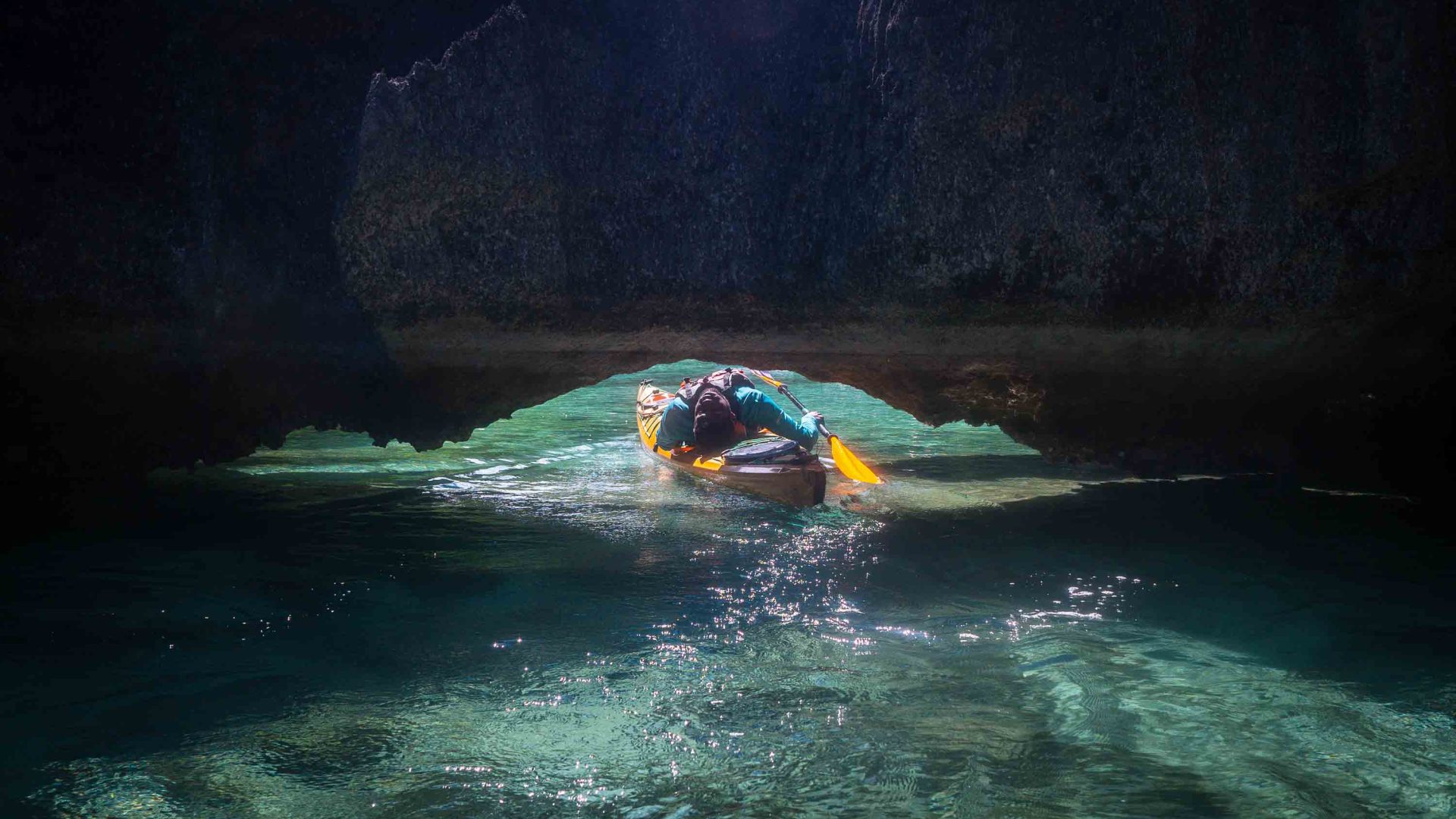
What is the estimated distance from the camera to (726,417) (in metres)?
8.89

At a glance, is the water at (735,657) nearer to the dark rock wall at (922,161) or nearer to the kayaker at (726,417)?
the kayaker at (726,417)

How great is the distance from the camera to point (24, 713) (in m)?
3.91

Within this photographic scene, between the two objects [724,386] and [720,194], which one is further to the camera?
[724,386]

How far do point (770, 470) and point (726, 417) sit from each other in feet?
3.97

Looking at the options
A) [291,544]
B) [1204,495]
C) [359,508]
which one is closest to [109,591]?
[291,544]

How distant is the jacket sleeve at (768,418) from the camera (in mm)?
8898

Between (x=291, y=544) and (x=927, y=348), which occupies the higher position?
(x=927, y=348)

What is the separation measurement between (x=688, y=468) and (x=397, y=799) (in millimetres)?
5647

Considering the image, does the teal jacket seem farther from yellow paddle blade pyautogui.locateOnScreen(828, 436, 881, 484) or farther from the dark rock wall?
the dark rock wall

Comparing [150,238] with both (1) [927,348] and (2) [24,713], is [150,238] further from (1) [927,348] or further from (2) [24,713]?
(1) [927,348]

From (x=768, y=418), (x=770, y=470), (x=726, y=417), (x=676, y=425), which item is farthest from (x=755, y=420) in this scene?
(x=770, y=470)

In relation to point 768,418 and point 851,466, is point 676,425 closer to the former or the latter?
point 768,418

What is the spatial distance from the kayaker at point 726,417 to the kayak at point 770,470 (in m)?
0.19

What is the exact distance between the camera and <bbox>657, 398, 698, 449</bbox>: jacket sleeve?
916cm
